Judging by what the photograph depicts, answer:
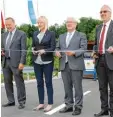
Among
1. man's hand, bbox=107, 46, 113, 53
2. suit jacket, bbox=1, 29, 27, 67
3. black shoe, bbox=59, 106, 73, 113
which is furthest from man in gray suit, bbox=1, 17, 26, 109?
man's hand, bbox=107, 46, 113, 53

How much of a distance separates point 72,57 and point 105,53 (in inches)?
30.8

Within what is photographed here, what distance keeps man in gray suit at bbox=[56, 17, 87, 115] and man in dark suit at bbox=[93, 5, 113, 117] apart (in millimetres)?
393

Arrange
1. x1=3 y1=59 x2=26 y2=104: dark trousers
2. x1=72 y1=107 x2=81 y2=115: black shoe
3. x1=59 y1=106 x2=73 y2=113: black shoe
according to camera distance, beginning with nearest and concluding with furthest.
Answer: x1=72 y1=107 x2=81 y2=115: black shoe, x1=59 y1=106 x2=73 y2=113: black shoe, x1=3 y1=59 x2=26 y2=104: dark trousers

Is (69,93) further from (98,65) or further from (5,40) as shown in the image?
(5,40)

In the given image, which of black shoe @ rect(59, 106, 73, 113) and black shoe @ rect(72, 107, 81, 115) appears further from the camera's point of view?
black shoe @ rect(59, 106, 73, 113)

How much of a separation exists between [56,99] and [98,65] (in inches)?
112

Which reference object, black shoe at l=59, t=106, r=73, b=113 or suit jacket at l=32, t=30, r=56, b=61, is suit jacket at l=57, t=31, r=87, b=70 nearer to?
suit jacket at l=32, t=30, r=56, b=61

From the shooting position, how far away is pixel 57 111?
7.56 metres

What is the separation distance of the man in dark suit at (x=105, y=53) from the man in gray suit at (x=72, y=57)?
393 mm

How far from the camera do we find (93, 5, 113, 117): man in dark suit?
259 inches

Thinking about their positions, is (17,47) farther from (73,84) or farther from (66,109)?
(66,109)

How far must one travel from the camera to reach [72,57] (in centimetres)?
714

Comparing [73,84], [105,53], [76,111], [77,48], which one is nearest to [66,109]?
[76,111]

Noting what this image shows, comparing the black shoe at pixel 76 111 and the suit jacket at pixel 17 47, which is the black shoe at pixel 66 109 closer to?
the black shoe at pixel 76 111
